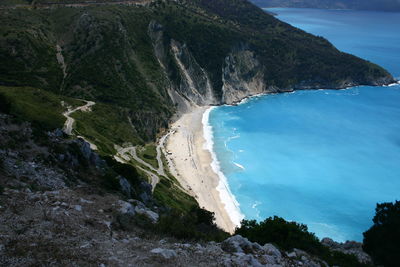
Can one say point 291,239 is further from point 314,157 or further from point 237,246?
point 314,157

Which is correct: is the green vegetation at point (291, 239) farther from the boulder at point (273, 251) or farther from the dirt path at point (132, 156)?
the dirt path at point (132, 156)

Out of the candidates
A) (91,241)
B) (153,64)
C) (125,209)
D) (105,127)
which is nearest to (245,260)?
Result: (91,241)

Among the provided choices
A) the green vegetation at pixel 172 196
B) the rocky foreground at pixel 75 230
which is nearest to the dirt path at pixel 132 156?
the green vegetation at pixel 172 196

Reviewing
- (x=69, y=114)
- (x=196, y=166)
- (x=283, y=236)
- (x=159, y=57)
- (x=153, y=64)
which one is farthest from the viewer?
(x=159, y=57)

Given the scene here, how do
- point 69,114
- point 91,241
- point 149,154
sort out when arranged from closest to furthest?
point 91,241 < point 69,114 < point 149,154

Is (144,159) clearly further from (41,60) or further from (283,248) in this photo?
(283,248)

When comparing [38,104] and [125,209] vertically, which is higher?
[125,209]

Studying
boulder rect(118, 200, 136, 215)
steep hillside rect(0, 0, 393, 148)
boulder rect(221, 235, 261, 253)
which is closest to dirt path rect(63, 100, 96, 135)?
steep hillside rect(0, 0, 393, 148)
